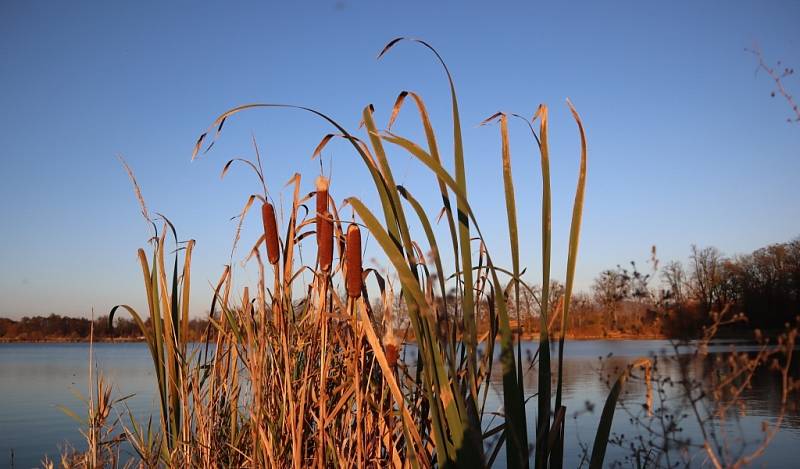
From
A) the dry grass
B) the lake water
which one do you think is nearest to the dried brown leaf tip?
the dry grass

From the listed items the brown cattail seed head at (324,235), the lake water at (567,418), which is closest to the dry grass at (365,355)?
the brown cattail seed head at (324,235)

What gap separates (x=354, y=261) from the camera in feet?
4.83

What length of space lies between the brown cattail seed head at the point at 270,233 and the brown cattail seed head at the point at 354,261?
11.3 inches

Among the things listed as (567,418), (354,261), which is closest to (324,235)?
(354,261)

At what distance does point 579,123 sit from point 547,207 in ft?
0.67

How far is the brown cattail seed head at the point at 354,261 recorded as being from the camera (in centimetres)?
147

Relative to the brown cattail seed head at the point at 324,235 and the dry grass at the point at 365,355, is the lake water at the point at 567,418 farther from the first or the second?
the brown cattail seed head at the point at 324,235

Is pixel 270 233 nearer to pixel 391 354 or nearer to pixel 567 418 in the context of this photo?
pixel 391 354

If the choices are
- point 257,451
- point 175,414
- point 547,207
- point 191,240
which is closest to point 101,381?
point 175,414

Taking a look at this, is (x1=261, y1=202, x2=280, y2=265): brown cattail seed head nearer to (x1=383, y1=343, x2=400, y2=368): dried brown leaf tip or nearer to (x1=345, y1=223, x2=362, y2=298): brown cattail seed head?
(x1=345, y1=223, x2=362, y2=298): brown cattail seed head

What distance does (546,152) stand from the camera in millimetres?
1431

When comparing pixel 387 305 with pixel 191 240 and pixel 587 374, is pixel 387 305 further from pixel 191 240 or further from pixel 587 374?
pixel 587 374

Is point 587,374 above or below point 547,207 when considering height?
below

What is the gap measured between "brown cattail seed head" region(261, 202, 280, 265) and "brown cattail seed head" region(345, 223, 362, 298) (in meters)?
0.29
